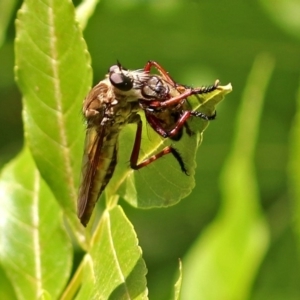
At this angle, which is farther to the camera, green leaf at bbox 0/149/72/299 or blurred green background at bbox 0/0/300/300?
blurred green background at bbox 0/0/300/300

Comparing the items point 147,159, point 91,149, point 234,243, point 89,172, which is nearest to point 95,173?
point 89,172

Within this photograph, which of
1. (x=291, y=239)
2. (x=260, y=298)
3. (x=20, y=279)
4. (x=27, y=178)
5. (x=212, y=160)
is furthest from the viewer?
(x=212, y=160)

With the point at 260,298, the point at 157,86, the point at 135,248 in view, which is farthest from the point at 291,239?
the point at 135,248

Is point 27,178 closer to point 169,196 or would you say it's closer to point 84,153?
point 84,153

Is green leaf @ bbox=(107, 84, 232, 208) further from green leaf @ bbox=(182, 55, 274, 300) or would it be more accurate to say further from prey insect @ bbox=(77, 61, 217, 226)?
green leaf @ bbox=(182, 55, 274, 300)

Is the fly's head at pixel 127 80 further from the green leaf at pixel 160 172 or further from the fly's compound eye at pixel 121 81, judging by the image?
the green leaf at pixel 160 172

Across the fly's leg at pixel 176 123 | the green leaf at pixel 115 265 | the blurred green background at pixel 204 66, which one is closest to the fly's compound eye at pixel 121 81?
the fly's leg at pixel 176 123

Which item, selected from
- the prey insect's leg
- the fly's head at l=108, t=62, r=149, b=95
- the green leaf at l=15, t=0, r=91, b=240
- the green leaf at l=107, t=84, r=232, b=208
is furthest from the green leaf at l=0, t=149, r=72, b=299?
the fly's head at l=108, t=62, r=149, b=95
